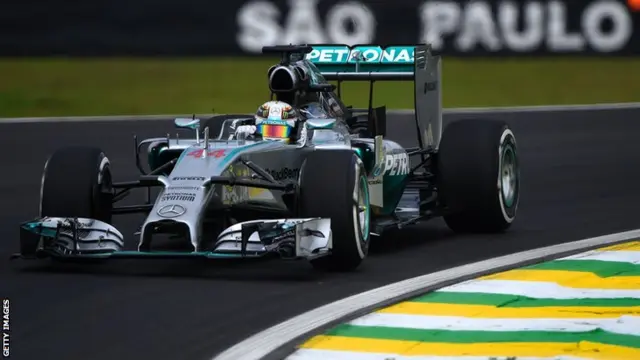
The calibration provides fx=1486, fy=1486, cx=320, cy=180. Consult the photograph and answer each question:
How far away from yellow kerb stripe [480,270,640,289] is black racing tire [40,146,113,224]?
281 cm

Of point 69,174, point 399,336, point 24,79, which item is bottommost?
point 399,336

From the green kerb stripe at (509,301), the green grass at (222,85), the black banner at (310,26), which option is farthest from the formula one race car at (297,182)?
the black banner at (310,26)

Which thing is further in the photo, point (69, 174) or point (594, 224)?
point (594, 224)

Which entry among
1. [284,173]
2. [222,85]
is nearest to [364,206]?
[284,173]

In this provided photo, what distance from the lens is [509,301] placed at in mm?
A: 8977

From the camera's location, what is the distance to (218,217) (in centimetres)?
1038

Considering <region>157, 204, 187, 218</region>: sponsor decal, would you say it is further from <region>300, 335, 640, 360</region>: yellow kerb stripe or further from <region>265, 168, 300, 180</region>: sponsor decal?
<region>300, 335, 640, 360</region>: yellow kerb stripe

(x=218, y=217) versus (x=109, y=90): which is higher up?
(x=109, y=90)

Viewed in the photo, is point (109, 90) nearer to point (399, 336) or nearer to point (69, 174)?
point (69, 174)

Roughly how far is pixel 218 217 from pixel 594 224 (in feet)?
12.8

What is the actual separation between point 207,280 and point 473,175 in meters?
2.85

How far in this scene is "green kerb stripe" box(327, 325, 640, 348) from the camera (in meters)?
7.81

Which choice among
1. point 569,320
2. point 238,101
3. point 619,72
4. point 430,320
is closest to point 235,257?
point 430,320

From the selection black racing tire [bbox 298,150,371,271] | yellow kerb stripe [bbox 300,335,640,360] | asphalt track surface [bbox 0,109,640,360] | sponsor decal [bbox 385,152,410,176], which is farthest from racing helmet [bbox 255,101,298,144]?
yellow kerb stripe [bbox 300,335,640,360]
